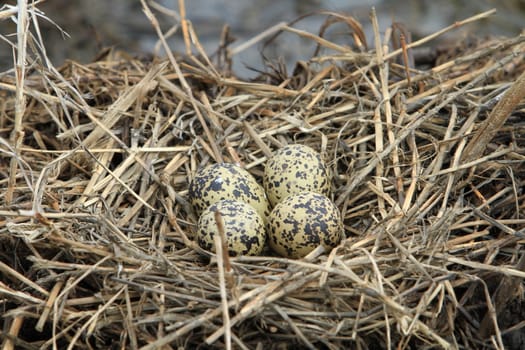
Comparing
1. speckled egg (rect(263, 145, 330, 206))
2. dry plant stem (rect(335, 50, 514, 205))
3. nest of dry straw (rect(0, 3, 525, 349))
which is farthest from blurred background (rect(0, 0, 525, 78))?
speckled egg (rect(263, 145, 330, 206))

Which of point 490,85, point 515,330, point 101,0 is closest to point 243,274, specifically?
point 515,330

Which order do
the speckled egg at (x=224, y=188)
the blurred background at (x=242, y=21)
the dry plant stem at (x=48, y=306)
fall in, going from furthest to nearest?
the blurred background at (x=242, y=21) < the speckled egg at (x=224, y=188) < the dry plant stem at (x=48, y=306)

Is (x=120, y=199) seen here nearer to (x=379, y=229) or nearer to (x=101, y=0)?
(x=379, y=229)

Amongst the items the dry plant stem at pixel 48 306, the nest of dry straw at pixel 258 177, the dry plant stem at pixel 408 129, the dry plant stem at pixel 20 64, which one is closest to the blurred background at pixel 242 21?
the nest of dry straw at pixel 258 177

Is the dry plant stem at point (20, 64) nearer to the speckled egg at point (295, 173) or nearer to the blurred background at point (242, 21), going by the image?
the speckled egg at point (295, 173)

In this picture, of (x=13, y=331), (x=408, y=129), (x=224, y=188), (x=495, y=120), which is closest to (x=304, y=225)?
(x=224, y=188)

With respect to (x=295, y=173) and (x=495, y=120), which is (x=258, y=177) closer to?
(x=295, y=173)
